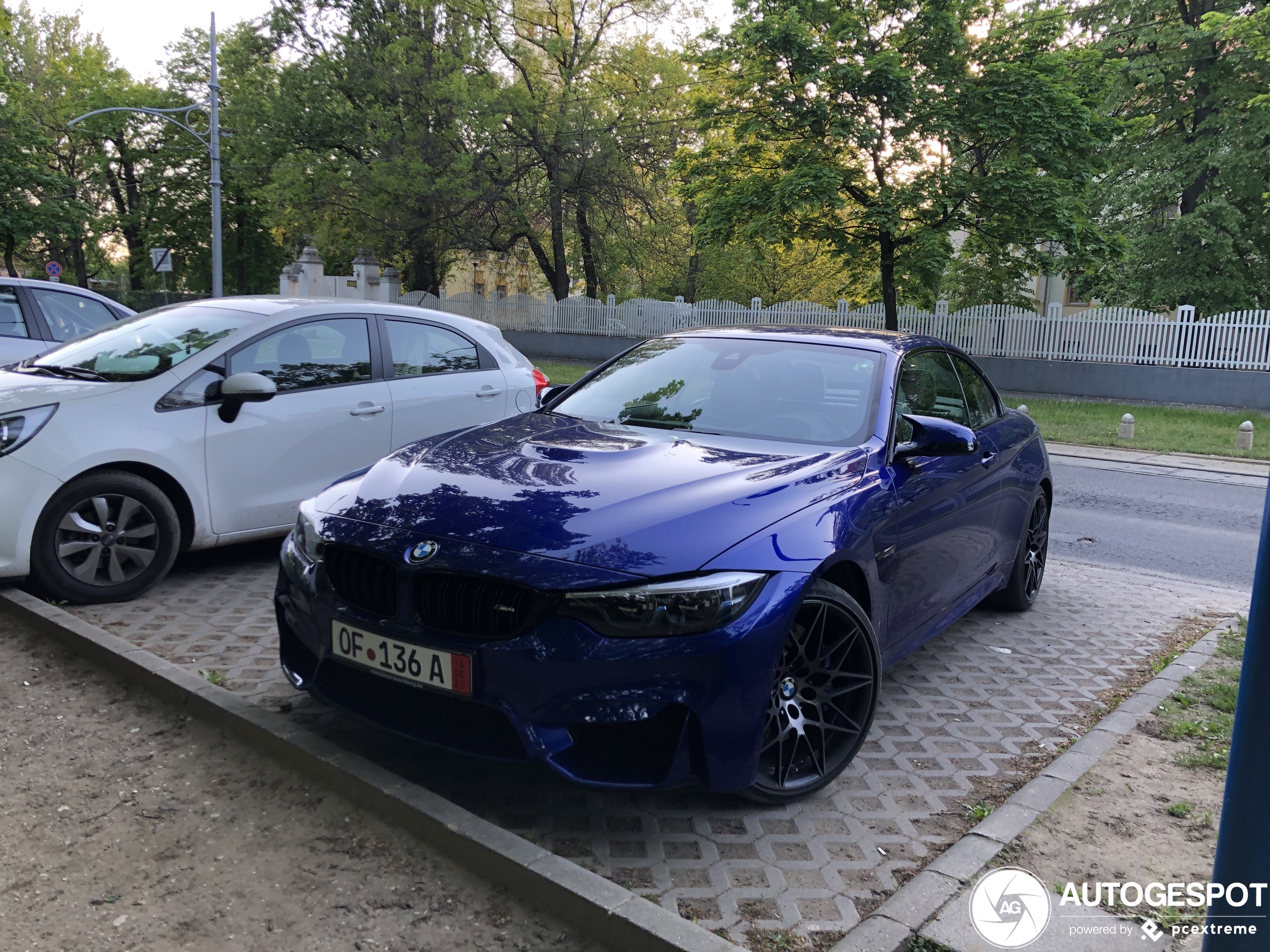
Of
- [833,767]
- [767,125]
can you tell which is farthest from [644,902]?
[767,125]

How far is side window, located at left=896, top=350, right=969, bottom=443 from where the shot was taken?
4332 millimetres

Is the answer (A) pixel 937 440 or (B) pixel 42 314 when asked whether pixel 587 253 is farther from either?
(A) pixel 937 440

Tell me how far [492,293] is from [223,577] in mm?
31618

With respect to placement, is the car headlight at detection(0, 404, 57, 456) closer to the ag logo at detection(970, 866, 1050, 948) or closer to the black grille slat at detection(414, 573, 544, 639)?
the black grille slat at detection(414, 573, 544, 639)

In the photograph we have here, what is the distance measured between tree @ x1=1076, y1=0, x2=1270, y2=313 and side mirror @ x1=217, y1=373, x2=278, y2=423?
1000 inches

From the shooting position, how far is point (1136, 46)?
28.9 meters

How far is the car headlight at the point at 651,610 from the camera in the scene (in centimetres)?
285

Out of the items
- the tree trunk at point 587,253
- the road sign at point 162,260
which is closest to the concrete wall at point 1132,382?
the tree trunk at point 587,253

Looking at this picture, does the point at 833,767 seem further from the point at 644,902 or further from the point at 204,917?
the point at 204,917

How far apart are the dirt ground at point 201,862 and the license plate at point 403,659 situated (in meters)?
0.51

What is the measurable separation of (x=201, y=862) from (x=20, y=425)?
9.75 ft

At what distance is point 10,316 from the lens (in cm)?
960

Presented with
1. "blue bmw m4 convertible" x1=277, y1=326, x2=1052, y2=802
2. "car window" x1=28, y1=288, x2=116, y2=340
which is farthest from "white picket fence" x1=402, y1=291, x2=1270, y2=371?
"blue bmw m4 convertible" x1=277, y1=326, x2=1052, y2=802

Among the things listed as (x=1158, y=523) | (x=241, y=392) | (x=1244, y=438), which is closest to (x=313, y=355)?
(x=241, y=392)
